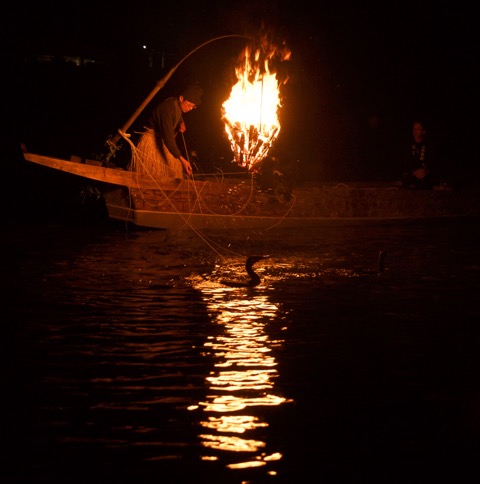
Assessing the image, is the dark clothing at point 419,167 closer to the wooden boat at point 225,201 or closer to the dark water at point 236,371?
the wooden boat at point 225,201

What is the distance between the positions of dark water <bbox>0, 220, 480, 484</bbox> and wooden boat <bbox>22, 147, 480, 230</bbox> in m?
2.21

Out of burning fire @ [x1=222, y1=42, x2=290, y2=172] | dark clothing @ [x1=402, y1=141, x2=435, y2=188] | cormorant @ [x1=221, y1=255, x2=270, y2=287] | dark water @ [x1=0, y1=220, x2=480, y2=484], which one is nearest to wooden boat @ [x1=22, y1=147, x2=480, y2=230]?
dark clothing @ [x1=402, y1=141, x2=435, y2=188]

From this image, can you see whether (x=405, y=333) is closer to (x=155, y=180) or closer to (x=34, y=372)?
(x=34, y=372)

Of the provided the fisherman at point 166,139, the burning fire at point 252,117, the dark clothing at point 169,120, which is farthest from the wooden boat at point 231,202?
the burning fire at point 252,117

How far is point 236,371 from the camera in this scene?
6.86m

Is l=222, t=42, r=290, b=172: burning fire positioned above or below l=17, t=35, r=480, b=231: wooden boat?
above

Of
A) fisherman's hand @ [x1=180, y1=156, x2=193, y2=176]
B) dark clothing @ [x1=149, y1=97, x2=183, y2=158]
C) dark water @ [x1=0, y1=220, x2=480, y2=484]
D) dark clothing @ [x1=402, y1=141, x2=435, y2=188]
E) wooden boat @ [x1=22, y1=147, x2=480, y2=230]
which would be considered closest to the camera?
dark water @ [x1=0, y1=220, x2=480, y2=484]

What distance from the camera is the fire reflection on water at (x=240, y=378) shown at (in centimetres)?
545

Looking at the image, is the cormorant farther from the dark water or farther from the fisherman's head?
the fisherman's head

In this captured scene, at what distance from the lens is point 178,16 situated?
25.1 m

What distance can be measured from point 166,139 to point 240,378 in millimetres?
8039

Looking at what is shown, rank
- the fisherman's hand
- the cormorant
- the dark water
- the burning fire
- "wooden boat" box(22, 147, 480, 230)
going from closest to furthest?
the dark water < the cormorant < "wooden boat" box(22, 147, 480, 230) < the fisherman's hand < the burning fire

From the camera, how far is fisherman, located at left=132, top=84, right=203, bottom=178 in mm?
14156

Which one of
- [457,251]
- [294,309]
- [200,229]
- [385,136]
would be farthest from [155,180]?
[385,136]
